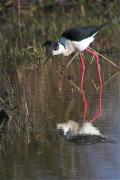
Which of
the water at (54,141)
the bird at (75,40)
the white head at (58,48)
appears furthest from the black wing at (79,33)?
the water at (54,141)

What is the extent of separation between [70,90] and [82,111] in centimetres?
118

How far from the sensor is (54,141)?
6.12 m

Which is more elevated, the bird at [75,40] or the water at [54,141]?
the bird at [75,40]

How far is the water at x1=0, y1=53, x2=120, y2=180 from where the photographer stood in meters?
5.27

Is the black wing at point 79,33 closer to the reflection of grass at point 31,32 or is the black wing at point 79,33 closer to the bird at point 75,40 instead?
the bird at point 75,40

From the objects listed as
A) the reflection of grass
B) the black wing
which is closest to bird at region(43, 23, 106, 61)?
the black wing


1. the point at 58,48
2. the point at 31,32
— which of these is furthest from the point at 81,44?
the point at 31,32

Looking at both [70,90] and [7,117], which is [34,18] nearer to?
[70,90]

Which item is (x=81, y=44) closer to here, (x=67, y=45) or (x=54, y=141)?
(x=67, y=45)

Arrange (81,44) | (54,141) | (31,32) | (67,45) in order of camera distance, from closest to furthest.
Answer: (54,141) < (81,44) < (67,45) < (31,32)

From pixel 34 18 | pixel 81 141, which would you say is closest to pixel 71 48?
pixel 81 141

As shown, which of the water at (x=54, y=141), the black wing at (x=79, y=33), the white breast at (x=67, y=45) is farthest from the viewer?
the white breast at (x=67, y=45)

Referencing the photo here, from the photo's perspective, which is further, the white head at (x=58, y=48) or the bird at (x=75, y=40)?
the white head at (x=58, y=48)

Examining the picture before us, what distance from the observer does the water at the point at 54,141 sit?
5.27 metres
